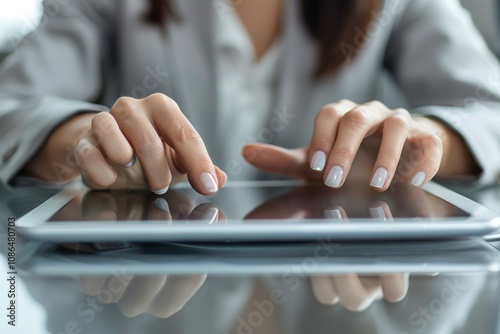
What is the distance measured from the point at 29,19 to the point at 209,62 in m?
0.31

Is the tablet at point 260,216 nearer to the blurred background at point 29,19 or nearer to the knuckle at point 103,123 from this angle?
the knuckle at point 103,123

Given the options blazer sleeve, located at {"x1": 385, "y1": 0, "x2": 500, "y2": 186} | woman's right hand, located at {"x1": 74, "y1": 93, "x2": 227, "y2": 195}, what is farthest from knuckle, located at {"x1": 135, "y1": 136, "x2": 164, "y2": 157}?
blazer sleeve, located at {"x1": 385, "y1": 0, "x2": 500, "y2": 186}

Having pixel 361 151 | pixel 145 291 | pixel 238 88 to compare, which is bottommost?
pixel 238 88

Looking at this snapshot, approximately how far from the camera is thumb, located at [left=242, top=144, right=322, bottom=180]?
0.53 metres

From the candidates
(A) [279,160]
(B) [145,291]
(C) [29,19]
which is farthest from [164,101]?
(C) [29,19]

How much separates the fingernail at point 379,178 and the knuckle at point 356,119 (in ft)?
0.17

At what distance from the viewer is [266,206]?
377mm

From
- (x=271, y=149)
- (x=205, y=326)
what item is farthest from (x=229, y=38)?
(x=205, y=326)

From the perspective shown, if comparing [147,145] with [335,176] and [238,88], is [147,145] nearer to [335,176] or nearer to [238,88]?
[335,176]

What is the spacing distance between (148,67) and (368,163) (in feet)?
1.46

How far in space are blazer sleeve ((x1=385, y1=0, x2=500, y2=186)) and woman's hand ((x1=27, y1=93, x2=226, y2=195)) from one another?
0.33 metres

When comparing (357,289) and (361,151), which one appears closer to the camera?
(357,289)

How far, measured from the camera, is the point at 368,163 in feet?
1.82

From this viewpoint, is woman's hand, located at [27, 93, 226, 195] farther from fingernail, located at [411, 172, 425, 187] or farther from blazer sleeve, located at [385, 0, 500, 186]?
blazer sleeve, located at [385, 0, 500, 186]
